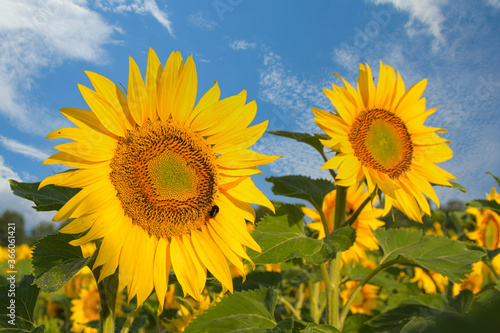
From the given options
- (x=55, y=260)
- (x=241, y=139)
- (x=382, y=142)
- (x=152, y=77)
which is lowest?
(x=55, y=260)

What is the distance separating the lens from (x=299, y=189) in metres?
2.52

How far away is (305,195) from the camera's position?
8.20 ft

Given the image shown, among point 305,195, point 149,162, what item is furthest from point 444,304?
point 149,162

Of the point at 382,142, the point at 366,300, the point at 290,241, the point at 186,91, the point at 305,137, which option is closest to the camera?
the point at 186,91

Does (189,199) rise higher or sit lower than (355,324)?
higher

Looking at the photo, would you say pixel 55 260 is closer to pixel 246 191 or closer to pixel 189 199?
pixel 189 199

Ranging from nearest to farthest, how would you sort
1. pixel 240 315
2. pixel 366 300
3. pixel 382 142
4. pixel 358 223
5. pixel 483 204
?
pixel 240 315
pixel 382 142
pixel 483 204
pixel 358 223
pixel 366 300

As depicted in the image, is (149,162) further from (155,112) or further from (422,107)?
(422,107)

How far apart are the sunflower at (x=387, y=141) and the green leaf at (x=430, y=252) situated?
23 cm

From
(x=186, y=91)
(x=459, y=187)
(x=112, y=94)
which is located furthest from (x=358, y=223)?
(x=112, y=94)

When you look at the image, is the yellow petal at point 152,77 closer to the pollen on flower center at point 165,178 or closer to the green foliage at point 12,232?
the pollen on flower center at point 165,178

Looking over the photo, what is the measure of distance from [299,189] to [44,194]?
1439mm

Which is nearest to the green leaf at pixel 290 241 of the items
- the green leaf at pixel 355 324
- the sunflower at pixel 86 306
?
the green leaf at pixel 355 324

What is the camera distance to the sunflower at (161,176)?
4.93 feet
